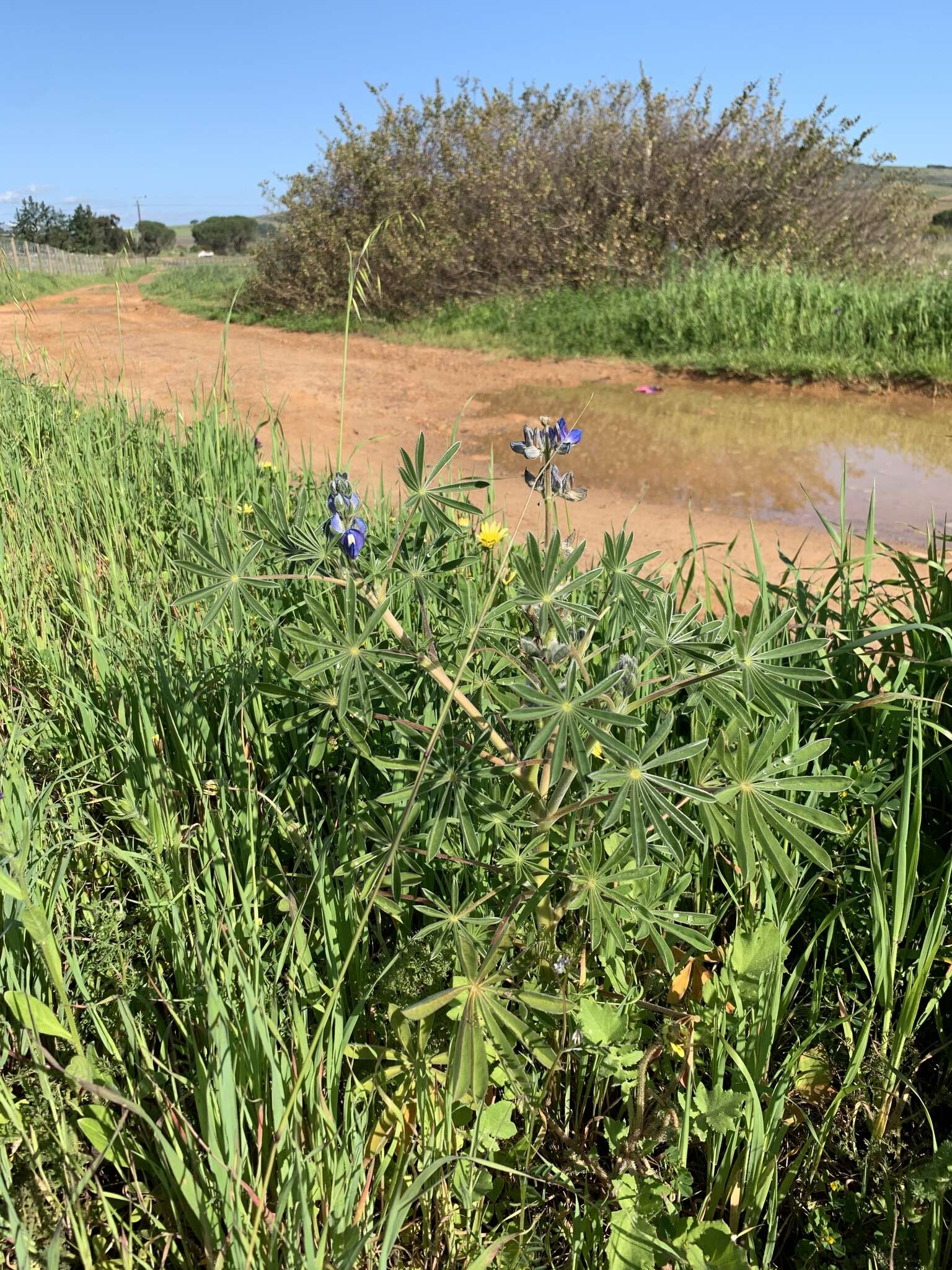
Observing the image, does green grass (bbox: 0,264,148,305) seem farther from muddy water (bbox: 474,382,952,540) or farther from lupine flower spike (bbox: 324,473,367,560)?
muddy water (bbox: 474,382,952,540)

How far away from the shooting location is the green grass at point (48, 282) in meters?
3.47

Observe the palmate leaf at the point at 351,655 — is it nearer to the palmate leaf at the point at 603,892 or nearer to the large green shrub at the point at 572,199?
the palmate leaf at the point at 603,892

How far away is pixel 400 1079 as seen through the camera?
1.31 metres

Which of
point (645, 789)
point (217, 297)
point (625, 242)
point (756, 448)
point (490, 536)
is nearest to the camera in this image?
point (645, 789)

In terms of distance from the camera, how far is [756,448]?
20.6 ft

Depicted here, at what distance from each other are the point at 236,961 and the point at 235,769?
1.76ft

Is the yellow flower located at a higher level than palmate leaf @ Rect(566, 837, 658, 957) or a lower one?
higher

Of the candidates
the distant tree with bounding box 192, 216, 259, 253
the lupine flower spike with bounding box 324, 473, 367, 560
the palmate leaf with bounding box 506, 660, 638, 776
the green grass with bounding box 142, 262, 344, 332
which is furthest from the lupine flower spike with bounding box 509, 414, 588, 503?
the distant tree with bounding box 192, 216, 259, 253

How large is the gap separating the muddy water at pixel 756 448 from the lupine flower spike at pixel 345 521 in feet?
10.1

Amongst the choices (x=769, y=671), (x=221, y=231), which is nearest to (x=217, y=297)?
(x=769, y=671)

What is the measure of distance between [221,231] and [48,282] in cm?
2978

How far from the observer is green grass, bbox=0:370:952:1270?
109 centimetres

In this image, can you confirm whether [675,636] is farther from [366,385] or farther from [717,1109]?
[366,385]

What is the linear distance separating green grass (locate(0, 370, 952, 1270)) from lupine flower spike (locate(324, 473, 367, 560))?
38mm
